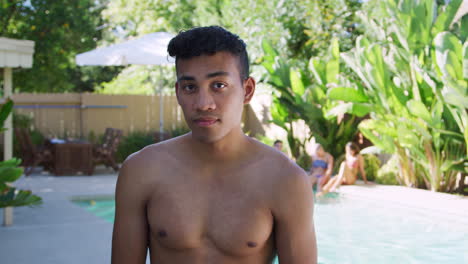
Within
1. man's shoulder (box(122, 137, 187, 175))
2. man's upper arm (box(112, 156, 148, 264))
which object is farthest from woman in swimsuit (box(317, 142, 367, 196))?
man's upper arm (box(112, 156, 148, 264))

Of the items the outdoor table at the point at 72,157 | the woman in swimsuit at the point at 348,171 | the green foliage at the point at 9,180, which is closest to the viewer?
the green foliage at the point at 9,180

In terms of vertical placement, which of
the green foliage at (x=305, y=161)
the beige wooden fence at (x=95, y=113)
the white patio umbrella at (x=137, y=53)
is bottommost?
the green foliage at (x=305, y=161)

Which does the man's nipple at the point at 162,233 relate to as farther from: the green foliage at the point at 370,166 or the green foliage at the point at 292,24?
the green foliage at the point at 292,24

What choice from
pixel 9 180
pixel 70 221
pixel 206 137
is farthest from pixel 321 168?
pixel 206 137

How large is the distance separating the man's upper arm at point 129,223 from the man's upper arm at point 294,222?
0.43 metres

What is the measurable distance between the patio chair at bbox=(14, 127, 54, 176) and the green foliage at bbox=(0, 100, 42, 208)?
802 centimetres

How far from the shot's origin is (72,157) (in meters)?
13.8

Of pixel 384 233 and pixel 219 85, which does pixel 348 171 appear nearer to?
pixel 384 233

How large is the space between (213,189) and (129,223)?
0.29 m

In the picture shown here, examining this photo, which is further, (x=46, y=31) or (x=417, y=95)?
(x=46, y=31)

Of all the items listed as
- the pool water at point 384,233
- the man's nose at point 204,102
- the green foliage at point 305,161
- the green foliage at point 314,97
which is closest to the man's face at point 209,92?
the man's nose at point 204,102

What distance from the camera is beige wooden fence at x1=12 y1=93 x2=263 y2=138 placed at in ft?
57.0

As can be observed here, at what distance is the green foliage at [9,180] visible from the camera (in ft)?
17.6

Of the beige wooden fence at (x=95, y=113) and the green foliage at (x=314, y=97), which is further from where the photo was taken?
the beige wooden fence at (x=95, y=113)
